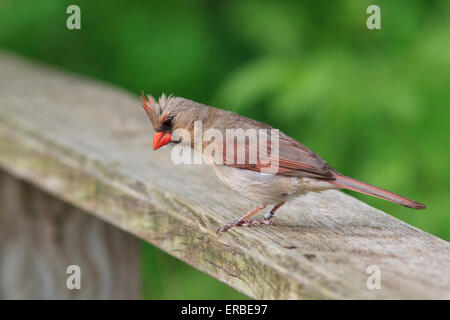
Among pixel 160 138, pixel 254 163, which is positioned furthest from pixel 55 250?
pixel 254 163

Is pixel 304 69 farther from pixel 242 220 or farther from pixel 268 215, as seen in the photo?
pixel 242 220

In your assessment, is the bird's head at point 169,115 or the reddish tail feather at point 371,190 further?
the bird's head at point 169,115

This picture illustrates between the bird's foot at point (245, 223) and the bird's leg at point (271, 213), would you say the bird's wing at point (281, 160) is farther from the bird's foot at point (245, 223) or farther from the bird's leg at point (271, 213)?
the bird's foot at point (245, 223)

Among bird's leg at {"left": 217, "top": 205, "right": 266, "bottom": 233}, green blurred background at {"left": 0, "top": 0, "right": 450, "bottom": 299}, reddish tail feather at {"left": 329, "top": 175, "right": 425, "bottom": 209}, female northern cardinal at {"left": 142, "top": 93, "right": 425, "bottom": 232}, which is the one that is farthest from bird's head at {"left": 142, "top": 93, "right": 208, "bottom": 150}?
green blurred background at {"left": 0, "top": 0, "right": 450, "bottom": 299}

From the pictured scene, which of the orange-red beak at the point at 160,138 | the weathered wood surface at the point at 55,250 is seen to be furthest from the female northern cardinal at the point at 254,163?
the weathered wood surface at the point at 55,250

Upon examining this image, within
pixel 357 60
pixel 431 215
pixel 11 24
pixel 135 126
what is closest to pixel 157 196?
pixel 135 126

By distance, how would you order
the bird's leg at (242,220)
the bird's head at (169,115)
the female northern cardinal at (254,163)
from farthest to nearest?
the bird's head at (169,115) < the female northern cardinal at (254,163) < the bird's leg at (242,220)

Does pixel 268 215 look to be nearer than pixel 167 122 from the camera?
Yes
